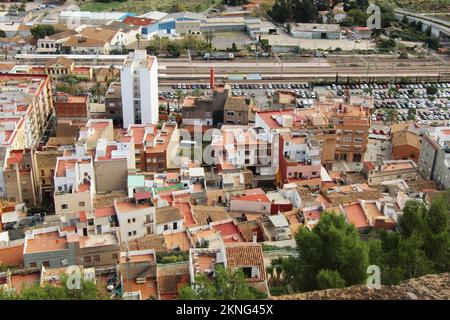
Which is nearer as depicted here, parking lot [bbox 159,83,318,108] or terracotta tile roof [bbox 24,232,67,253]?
terracotta tile roof [bbox 24,232,67,253]

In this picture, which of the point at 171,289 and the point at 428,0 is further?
the point at 428,0

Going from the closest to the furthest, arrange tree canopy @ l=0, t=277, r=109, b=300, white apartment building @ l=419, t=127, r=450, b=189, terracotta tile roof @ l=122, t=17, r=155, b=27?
tree canopy @ l=0, t=277, r=109, b=300
white apartment building @ l=419, t=127, r=450, b=189
terracotta tile roof @ l=122, t=17, r=155, b=27

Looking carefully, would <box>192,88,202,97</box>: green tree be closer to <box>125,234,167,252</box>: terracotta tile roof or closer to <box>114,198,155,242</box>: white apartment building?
<box>114,198,155,242</box>: white apartment building

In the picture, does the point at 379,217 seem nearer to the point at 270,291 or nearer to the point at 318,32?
the point at 270,291

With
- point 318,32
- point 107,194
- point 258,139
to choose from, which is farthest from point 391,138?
point 318,32

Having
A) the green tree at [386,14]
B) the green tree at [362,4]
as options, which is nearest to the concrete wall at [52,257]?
the green tree at [386,14]

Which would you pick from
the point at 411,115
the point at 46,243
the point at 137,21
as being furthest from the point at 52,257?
the point at 137,21

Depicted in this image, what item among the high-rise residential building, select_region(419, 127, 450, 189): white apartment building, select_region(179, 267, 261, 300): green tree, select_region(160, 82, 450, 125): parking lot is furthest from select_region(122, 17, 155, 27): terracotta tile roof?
select_region(179, 267, 261, 300): green tree

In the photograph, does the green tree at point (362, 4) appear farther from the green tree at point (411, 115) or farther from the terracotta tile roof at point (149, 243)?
the terracotta tile roof at point (149, 243)
